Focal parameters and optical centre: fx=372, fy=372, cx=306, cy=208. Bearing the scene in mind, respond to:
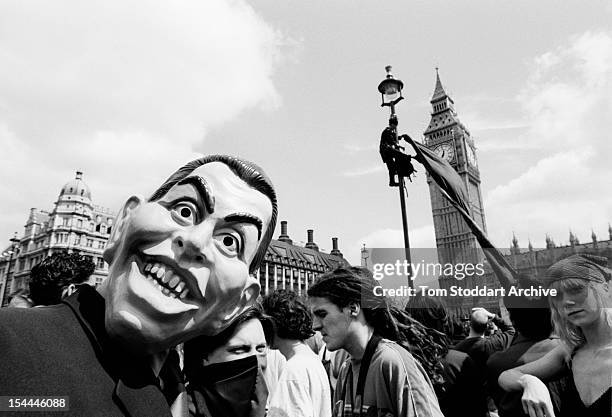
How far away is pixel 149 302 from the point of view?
1.26 meters

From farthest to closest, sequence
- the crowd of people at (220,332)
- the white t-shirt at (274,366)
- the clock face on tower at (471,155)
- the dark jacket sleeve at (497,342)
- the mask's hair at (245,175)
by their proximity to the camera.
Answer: the clock face on tower at (471,155), the dark jacket sleeve at (497,342), the white t-shirt at (274,366), the mask's hair at (245,175), the crowd of people at (220,332)

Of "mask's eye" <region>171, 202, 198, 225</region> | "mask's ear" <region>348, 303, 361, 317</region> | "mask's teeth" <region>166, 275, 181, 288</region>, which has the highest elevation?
"mask's eye" <region>171, 202, 198, 225</region>

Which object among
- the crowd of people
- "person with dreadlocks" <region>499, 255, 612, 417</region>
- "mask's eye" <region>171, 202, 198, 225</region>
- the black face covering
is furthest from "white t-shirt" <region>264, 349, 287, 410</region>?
"mask's eye" <region>171, 202, 198, 225</region>

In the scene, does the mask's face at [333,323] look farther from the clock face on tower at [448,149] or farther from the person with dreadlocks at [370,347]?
the clock face on tower at [448,149]

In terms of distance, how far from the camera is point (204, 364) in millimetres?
1882

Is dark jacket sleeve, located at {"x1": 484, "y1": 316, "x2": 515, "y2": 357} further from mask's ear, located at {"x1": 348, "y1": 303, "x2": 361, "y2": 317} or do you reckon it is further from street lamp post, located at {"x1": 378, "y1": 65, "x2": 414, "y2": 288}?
mask's ear, located at {"x1": 348, "y1": 303, "x2": 361, "y2": 317}

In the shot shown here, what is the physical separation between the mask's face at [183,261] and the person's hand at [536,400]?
1478 millimetres

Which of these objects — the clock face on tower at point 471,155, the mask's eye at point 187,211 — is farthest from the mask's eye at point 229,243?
the clock face on tower at point 471,155

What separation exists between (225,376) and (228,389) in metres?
0.08

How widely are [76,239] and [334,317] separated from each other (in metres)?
59.3

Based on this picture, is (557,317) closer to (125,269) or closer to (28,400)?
(125,269)

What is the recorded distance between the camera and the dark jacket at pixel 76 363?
1.05 m

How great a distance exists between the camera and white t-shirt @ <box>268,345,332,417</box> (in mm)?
2984

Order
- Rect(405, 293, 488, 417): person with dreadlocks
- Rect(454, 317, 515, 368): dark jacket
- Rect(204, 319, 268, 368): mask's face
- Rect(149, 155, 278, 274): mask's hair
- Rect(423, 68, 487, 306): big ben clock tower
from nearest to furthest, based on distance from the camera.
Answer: Rect(149, 155, 278, 274): mask's hair < Rect(204, 319, 268, 368): mask's face < Rect(405, 293, 488, 417): person with dreadlocks < Rect(454, 317, 515, 368): dark jacket < Rect(423, 68, 487, 306): big ben clock tower
